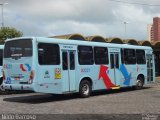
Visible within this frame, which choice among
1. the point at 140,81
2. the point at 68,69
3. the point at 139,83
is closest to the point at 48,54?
the point at 68,69

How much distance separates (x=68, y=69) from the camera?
18531 millimetres

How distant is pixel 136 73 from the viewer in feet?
78.6

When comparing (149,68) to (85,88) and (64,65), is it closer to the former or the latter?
(85,88)

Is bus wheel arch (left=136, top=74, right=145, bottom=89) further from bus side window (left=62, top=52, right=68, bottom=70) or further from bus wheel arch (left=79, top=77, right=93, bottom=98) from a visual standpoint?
bus side window (left=62, top=52, right=68, bottom=70)

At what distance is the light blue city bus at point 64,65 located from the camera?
16953 mm

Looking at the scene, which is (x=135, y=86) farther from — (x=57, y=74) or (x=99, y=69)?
(x=57, y=74)

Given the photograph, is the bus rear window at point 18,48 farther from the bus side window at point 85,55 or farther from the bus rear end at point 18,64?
the bus side window at point 85,55

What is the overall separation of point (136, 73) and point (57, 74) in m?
7.55

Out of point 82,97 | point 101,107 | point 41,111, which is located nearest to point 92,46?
point 82,97

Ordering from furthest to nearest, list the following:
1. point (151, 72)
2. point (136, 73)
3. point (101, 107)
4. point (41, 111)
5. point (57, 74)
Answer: point (151, 72) → point (136, 73) → point (57, 74) → point (101, 107) → point (41, 111)

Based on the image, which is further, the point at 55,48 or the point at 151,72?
the point at 151,72

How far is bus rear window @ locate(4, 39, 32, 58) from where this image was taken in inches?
674

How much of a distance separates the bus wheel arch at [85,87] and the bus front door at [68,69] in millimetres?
703

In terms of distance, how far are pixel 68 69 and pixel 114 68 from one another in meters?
4.07
